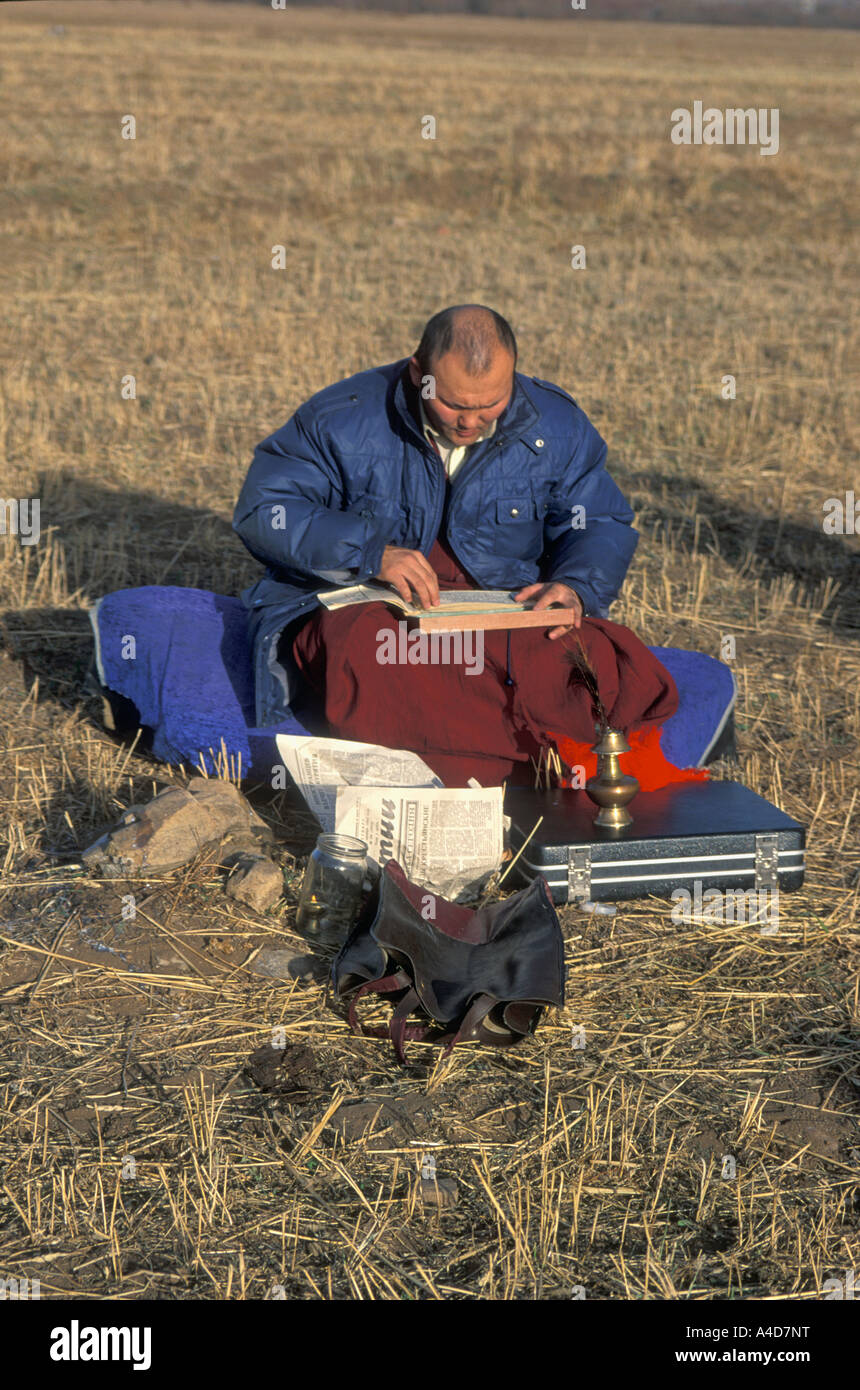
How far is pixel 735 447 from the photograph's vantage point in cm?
959

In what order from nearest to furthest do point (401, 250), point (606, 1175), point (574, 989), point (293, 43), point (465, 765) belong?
point (606, 1175) < point (574, 989) < point (465, 765) < point (401, 250) < point (293, 43)

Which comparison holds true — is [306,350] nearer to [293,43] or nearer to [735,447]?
[735,447]

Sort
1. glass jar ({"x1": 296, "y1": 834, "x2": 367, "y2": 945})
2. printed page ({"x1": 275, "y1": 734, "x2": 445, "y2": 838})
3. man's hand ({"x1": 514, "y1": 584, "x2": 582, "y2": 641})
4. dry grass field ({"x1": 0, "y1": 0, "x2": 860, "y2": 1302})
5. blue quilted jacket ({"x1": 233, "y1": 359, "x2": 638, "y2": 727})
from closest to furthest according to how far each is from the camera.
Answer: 1. dry grass field ({"x1": 0, "y1": 0, "x2": 860, "y2": 1302})
2. glass jar ({"x1": 296, "y1": 834, "x2": 367, "y2": 945})
3. printed page ({"x1": 275, "y1": 734, "x2": 445, "y2": 838})
4. man's hand ({"x1": 514, "y1": 584, "x2": 582, "y2": 641})
5. blue quilted jacket ({"x1": 233, "y1": 359, "x2": 638, "y2": 727})

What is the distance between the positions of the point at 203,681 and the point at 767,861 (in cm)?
219

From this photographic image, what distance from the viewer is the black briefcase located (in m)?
4.49

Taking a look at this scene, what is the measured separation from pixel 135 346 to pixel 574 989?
8.52 metres

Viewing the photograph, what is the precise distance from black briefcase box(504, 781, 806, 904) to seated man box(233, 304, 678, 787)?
46 cm

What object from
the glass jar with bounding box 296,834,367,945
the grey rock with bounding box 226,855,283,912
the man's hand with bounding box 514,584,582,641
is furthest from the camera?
the man's hand with bounding box 514,584,582,641

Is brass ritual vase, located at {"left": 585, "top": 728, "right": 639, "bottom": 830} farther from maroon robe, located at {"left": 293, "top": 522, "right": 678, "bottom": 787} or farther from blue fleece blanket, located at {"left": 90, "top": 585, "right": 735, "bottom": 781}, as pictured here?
blue fleece blanket, located at {"left": 90, "top": 585, "right": 735, "bottom": 781}

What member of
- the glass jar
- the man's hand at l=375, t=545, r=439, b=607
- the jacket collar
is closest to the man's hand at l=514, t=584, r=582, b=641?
the man's hand at l=375, t=545, r=439, b=607

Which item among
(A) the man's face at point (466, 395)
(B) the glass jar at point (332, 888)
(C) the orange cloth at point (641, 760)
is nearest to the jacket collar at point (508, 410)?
(A) the man's face at point (466, 395)

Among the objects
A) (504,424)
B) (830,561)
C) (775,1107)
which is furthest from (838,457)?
(775,1107)

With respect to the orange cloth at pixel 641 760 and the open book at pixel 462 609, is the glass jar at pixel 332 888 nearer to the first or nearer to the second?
the open book at pixel 462 609

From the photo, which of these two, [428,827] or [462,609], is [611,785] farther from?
[462,609]
